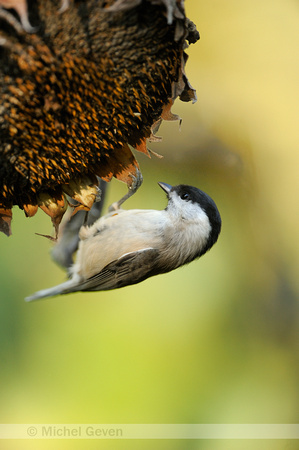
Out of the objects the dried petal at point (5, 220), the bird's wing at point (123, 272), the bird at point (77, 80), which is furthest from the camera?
the bird's wing at point (123, 272)

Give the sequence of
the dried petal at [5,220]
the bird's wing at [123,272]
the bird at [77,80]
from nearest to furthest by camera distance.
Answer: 1. the bird at [77,80]
2. the dried petal at [5,220]
3. the bird's wing at [123,272]

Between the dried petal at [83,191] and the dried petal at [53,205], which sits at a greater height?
the dried petal at [83,191]

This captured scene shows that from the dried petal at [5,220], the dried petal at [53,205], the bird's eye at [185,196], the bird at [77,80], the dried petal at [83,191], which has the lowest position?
the dried petal at [5,220]

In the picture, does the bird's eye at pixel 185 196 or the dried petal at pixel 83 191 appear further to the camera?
the bird's eye at pixel 185 196

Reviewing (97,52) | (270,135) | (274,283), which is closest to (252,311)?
(274,283)

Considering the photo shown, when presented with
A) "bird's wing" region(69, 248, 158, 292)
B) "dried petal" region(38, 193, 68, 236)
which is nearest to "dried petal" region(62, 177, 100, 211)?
"dried petal" region(38, 193, 68, 236)

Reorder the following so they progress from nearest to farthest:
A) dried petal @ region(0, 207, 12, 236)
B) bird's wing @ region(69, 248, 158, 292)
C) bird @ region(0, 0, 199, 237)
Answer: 1. bird @ region(0, 0, 199, 237)
2. dried petal @ region(0, 207, 12, 236)
3. bird's wing @ region(69, 248, 158, 292)

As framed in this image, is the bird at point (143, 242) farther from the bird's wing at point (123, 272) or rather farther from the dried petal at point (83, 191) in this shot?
the dried petal at point (83, 191)

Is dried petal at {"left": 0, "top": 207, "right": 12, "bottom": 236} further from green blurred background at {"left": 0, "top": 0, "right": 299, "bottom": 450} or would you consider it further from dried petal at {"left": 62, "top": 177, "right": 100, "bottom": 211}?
green blurred background at {"left": 0, "top": 0, "right": 299, "bottom": 450}

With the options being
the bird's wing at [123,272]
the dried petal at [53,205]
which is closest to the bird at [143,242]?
the bird's wing at [123,272]
